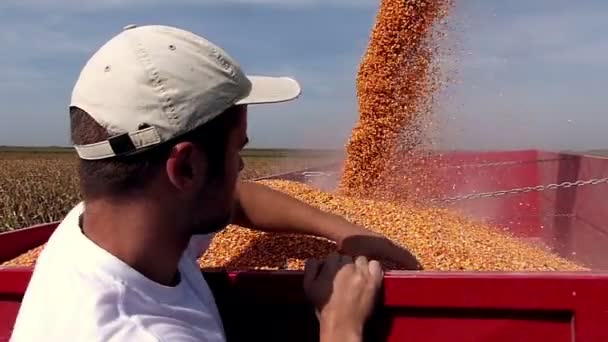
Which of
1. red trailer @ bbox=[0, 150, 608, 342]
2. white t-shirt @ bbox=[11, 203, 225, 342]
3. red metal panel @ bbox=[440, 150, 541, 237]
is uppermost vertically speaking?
white t-shirt @ bbox=[11, 203, 225, 342]

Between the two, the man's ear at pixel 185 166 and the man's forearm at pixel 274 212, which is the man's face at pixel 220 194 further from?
the man's forearm at pixel 274 212

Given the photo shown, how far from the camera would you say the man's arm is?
80.7 inches

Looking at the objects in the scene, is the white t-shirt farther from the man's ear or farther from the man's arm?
the man's arm

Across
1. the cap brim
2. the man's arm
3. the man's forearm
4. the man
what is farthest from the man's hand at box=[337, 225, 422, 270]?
the cap brim

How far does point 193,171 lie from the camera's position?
1.39 metres

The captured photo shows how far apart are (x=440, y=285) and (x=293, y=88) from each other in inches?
21.9

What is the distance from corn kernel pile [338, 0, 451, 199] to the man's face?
9.60 feet

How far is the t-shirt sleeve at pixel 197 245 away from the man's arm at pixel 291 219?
0.23 m

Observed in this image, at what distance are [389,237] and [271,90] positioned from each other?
1.18 metres

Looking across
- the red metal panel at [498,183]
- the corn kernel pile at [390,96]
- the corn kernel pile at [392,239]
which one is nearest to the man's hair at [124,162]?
the corn kernel pile at [392,239]

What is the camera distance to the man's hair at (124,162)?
136 centimetres

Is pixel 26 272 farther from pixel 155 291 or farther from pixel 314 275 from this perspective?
pixel 314 275

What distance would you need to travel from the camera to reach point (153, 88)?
136 centimetres

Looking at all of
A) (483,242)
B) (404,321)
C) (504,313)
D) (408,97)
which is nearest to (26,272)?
(404,321)
